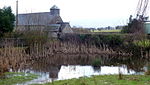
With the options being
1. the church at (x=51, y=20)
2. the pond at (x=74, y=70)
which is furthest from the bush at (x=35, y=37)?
the church at (x=51, y=20)

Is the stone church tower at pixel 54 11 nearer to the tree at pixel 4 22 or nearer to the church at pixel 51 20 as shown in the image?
the church at pixel 51 20

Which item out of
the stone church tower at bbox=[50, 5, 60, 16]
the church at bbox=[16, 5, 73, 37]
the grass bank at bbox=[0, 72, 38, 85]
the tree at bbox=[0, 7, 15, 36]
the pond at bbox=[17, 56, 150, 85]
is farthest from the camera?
the stone church tower at bbox=[50, 5, 60, 16]

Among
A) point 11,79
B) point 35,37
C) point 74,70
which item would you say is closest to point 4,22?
point 35,37

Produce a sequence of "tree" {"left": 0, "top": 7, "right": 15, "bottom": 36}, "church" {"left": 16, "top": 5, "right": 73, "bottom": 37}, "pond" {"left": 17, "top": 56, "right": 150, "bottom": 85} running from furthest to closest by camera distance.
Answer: "church" {"left": 16, "top": 5, "right": 73, "bottom": 37}
"tree" {"left": 0, "top": 7, "right": 15, "bottom": 36}
"pond" {"left": 17, "top": 56, "right": 150, "bottom": 85}

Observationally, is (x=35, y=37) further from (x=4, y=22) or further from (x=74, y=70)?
(x=74, y=70)

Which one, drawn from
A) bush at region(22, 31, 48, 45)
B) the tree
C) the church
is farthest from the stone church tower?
bush at region(22, 31, 48, 45)

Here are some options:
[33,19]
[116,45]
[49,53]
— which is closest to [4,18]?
[49,53]

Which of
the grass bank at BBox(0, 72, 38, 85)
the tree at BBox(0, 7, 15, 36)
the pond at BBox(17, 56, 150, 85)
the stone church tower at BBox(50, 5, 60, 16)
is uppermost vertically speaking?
the stone church tower at BBox(50, 5, 60, 16)

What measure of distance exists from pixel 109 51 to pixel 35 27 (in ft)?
35.2

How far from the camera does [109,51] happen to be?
1496 inches

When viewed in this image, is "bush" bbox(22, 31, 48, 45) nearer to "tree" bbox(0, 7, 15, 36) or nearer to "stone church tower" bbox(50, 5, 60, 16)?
"tree" bbox(0, 7, 15, 36)

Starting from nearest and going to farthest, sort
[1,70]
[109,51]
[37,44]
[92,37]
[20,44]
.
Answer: [1,70] → [37,44] → [20,44] → [109,51] → [92,37]

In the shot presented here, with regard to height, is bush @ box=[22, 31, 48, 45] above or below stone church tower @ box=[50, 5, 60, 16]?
below

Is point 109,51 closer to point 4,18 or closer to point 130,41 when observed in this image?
point 130,41
